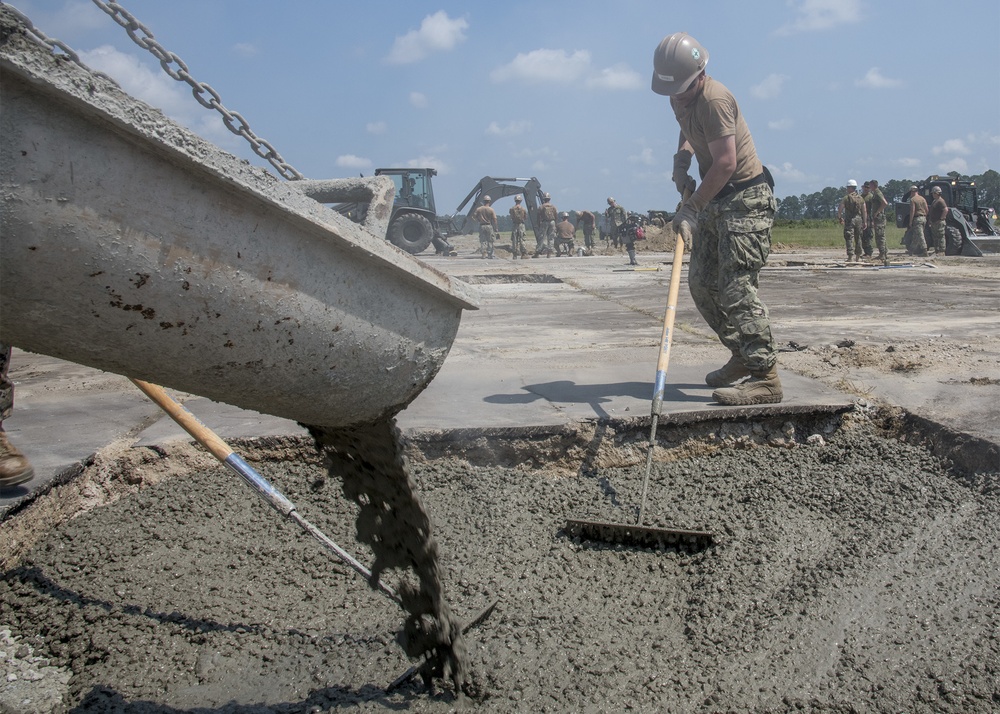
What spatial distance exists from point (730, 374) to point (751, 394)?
0.39 m

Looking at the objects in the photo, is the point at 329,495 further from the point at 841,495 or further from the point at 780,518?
the point at 841,495

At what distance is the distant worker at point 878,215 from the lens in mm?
15812

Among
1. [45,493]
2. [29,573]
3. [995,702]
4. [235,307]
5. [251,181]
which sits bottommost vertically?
[995,702]

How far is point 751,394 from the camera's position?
362 cm

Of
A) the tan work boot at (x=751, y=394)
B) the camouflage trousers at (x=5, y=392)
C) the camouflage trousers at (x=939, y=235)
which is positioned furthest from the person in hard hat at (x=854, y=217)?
the camouflage trousers at (x=5, y=392)

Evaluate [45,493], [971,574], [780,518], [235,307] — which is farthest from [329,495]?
[971,574]

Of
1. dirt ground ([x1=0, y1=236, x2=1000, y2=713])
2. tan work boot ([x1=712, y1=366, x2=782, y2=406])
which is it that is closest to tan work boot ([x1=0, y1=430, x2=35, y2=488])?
dirt ground ([x1=0, y1=236, x2=1000, y2=713])

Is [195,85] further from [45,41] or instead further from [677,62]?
[677,62]

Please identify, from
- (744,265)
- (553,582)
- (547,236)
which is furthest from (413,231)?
(553,582)

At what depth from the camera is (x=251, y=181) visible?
1.29m

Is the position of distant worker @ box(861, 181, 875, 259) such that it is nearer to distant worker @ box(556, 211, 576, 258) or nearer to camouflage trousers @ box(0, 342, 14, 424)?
distant worker @ box(556, 211, 576, 258)

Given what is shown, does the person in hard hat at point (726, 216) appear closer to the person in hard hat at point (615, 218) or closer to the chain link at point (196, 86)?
the chain link at point (196, 86)

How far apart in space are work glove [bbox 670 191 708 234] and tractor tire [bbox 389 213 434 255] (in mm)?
17597

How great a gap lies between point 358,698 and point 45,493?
4.71 feet
